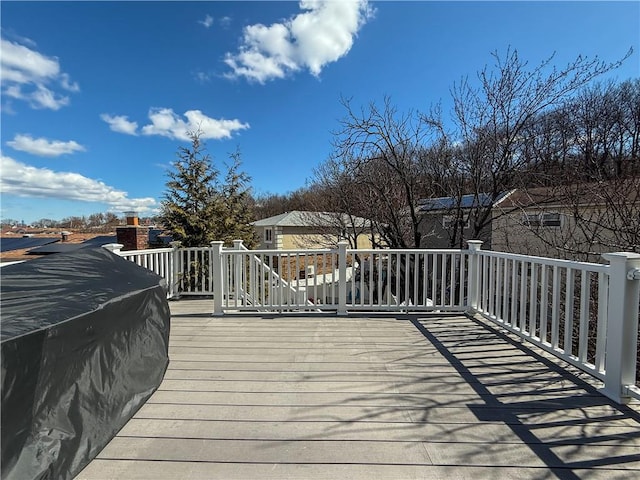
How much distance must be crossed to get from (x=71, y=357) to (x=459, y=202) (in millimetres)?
7589

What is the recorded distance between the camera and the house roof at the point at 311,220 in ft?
45.4

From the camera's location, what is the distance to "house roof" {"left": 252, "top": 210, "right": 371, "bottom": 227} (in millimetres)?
13844

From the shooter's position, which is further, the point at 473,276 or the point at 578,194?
the point at 578,194

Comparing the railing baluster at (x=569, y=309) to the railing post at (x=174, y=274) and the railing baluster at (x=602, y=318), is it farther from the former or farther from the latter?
the railing post at (x=174, y=274)

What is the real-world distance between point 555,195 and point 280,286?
17.8ft

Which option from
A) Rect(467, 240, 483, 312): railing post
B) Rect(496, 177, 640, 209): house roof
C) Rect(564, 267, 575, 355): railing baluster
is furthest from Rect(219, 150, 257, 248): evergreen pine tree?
Rect(564, 267, 575, 355): railing baluster

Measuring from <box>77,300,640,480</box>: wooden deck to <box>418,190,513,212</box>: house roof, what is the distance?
482 cm

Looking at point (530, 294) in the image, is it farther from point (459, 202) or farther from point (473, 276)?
point (459, 202)

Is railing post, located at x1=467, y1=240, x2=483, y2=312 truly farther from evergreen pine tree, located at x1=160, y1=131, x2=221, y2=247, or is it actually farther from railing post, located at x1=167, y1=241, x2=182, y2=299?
evergreen pine tree, located at x1=160, y1=131, x2=221, y2=247

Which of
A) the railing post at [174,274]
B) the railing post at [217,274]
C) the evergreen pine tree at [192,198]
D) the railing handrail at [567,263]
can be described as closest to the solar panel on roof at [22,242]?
the evergreen pine tree at [192,198]

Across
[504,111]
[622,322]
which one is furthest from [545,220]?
[622,322]

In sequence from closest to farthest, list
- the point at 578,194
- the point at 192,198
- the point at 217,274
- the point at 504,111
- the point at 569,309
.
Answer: the point at 569,309 → the point at 217,274 → the point at 578,194 → the point at 504,111 → the point at 192,198

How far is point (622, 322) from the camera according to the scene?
2.02m

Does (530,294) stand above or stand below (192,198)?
below
